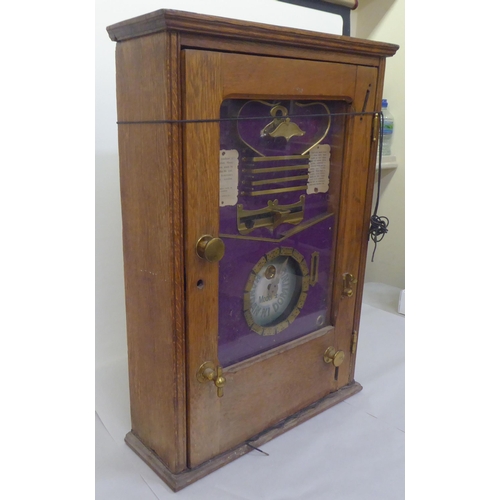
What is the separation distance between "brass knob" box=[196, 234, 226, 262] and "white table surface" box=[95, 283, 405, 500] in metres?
0.48

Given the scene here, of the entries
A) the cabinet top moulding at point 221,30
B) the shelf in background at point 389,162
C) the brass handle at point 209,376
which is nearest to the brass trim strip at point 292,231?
the brass handle at point 209,376

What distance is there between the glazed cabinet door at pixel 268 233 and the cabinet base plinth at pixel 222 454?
2 centimetres

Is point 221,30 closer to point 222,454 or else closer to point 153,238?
point 153,238

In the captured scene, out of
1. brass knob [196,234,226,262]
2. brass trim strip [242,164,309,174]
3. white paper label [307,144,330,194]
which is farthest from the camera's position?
white paper label [307,144,330,194]

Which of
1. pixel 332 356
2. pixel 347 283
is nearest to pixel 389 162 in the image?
pixel 347 283

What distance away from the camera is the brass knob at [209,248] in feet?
3.00

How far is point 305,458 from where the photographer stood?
43.8 inches

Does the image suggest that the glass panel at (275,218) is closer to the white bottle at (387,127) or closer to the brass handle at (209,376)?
the brass handle at (209,376)

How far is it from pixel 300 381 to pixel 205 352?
33 cm

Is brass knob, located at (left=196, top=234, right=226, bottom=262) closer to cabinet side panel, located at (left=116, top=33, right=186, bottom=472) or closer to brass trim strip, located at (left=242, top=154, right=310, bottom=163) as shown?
cabinet side panel, located at (left=116, top=33, right=186, bottom=472)

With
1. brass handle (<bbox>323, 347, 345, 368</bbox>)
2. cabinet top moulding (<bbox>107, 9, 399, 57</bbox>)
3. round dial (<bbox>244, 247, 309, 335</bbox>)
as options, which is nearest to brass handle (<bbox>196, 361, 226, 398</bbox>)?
round dial (<bbox>244, 247, 309, 335</bbox>)

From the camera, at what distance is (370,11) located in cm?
199

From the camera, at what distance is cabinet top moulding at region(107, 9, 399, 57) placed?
0.80 metres

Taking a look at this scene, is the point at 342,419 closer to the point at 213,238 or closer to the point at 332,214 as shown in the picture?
the point at 332,214
